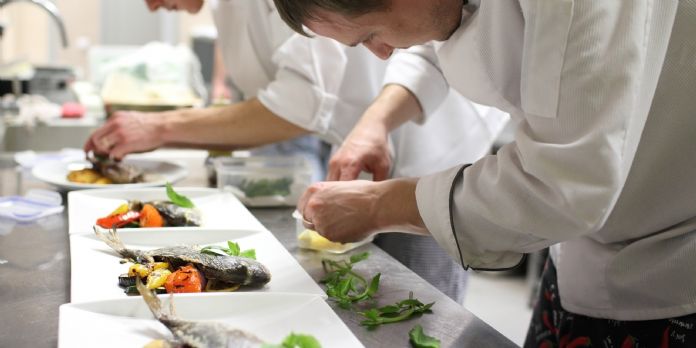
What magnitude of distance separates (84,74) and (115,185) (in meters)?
4.21

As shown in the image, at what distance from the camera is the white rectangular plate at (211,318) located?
2.75ft

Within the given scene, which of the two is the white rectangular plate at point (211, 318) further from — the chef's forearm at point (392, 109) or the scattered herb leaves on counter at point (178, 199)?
the chef's forearm at point (392, 109)

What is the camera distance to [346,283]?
104 cm

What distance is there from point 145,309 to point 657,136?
72cm

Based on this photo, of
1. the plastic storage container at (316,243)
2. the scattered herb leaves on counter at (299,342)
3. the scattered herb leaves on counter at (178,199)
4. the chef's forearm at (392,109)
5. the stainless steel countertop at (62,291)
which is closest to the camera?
the scattered herb leaves on counter at (299,342)

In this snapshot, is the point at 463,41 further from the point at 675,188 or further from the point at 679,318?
the point at 679,318

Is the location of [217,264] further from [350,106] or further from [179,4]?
[179,4]

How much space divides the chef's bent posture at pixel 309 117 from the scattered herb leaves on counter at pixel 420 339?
0.77m

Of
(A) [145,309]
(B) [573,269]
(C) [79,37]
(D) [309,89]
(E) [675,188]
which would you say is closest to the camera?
(A) [145,309]

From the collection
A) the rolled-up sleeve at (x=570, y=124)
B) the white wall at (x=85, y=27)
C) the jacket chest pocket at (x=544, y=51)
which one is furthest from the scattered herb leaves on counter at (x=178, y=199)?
the white wall at (x=85, y=27)

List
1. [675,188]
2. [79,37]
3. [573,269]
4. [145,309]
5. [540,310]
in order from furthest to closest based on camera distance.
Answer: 1. [79,37]
2. [540,310]
3. [573,269]
4. [675,188]
5. [145,309]

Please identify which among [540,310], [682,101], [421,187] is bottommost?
[540,310]

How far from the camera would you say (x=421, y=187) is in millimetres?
1009

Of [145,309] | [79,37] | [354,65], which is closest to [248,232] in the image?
[145,309]
